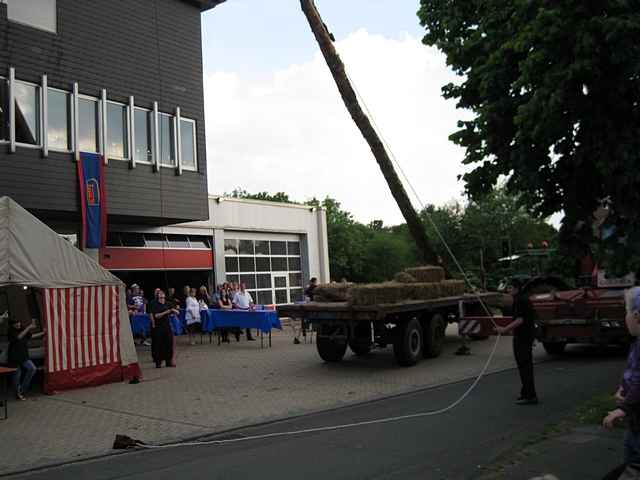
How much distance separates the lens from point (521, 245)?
161ft

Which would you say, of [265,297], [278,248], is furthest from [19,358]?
[278,248]

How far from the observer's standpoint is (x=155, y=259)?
2322 centimetres

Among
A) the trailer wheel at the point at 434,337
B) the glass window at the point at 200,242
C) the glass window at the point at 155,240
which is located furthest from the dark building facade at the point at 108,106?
the trailer wheel at the point at 434,337

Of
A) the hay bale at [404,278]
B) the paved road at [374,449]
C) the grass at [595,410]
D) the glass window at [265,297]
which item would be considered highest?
the hay bale at [404,278]

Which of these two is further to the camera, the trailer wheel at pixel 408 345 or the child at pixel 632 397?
the trailer wheel at pixel 408 345

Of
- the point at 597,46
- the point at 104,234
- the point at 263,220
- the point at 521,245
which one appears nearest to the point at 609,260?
the point at 597,46

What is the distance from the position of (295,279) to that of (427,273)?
16.3 metres

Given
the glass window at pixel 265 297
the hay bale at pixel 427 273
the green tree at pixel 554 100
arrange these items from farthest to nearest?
the glass window at pixel 265 297
the hay bale at pixel 427 273
the green tree at pixel 554 100

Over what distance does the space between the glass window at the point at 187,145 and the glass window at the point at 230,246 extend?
15.4 feet

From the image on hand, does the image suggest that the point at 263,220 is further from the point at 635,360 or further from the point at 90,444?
the point at 635,360

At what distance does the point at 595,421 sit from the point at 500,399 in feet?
8.05

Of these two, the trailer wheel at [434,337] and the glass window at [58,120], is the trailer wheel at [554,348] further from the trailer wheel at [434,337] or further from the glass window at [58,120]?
the glass window at [58,120]

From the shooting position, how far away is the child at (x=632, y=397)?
3980mm

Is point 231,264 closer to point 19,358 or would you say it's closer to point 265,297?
point 265,297
